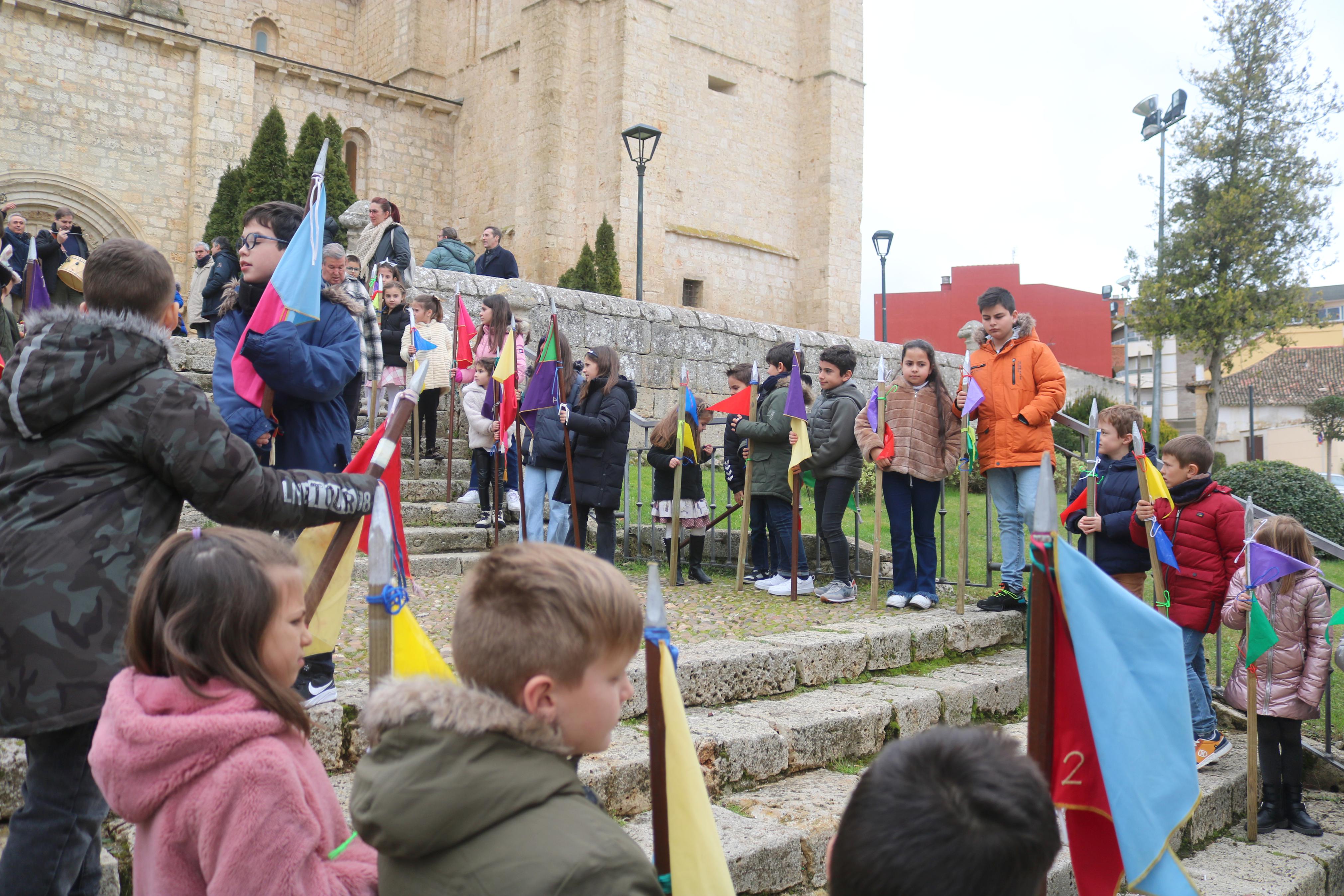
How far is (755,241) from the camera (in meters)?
24.0

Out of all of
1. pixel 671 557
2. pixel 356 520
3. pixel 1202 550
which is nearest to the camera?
pixel 356 520

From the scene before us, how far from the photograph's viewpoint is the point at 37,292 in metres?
10.2

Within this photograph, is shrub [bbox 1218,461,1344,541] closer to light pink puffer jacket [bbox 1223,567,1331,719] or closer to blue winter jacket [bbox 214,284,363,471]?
light pink puffer jacket [bbox 1223,567,1331,719]

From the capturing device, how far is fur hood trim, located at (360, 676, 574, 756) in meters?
1.38

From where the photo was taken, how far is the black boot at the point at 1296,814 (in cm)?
453

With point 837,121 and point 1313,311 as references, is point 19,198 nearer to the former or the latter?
point 837,121

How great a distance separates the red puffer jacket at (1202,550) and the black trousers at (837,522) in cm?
207

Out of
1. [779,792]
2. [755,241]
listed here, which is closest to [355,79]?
[755,241]

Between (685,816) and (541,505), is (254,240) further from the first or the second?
(541,505)

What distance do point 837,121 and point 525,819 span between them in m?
25.2

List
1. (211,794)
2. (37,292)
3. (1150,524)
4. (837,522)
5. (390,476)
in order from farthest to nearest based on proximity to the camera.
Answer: (37,292)
(837,522)
(1150,524)
(390,476)
(211,794)

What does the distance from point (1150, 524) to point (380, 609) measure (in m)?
4.14

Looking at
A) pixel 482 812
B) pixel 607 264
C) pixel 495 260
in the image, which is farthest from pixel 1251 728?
pixel 607 264

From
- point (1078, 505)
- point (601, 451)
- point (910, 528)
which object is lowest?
point (910, 528)
